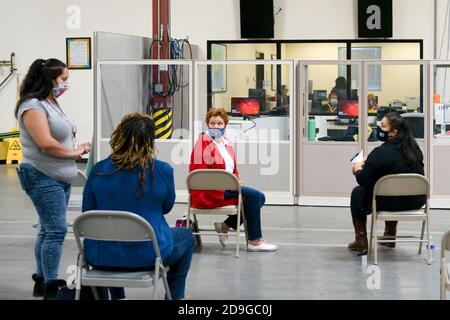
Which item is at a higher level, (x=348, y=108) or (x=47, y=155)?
(x=348, y=108)

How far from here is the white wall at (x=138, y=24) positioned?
13359mm

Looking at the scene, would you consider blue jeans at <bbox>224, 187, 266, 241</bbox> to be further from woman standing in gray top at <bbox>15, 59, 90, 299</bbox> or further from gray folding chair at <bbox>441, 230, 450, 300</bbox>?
gray folding chair at <bbox>441, 230, 450, 300</bbox>

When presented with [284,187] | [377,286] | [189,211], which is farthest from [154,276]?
[284,187]

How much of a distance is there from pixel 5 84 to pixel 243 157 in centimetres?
666

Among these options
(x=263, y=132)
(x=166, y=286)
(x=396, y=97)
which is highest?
(x=396, y=97)

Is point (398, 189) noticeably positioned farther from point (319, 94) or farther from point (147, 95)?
point (147, 95)

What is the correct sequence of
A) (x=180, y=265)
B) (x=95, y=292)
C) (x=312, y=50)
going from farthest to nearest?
(x=312, y=50), (x=180, y=265), (x=95, y=292)

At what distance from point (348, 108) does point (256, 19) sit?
4896mm

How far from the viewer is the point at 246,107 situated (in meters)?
9.48

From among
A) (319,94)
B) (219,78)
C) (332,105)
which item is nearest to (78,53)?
(219,78)

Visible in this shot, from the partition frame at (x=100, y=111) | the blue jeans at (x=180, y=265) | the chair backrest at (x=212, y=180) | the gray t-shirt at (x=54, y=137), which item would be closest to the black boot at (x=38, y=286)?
the gray t-shirt at (x=54, y=137)

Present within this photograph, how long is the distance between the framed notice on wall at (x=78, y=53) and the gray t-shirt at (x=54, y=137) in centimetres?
952

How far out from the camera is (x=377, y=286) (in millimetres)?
5266
